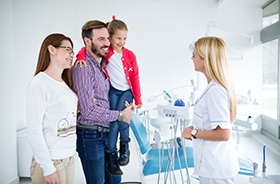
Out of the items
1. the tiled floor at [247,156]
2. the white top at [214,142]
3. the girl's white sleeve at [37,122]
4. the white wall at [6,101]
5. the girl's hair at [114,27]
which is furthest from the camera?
the tiled floor at [247,156]

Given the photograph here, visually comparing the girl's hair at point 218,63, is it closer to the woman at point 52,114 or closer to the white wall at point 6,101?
the woman at point 52,114

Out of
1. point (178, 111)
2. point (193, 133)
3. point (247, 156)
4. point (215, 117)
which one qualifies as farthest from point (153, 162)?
point (247, 156)

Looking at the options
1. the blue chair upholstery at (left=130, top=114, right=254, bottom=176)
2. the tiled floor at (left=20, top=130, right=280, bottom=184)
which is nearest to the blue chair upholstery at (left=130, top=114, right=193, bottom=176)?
the blue chair upholstery at (left=130, top=114, right=254, bottom=176)

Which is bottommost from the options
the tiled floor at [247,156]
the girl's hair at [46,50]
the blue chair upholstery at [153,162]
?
the tiled floor at [247,156]

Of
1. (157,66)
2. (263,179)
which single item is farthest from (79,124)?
(157,66)

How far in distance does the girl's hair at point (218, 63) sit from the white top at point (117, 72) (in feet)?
1.58

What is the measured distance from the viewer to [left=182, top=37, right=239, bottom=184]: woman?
1.30m

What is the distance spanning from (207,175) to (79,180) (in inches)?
73.8

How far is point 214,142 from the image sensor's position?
135cm

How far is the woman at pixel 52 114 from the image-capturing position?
1115 mm

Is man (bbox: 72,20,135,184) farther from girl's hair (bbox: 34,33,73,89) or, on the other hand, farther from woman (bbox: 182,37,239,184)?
woman (bbox: 182,37,239,184)

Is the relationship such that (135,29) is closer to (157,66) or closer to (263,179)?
(157,66)

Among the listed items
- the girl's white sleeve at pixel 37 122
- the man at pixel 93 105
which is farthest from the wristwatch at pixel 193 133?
the girl's white sleeve at pixel 37 122

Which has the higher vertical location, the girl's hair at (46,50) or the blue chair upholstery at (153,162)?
the girl's hair at (46,50)
